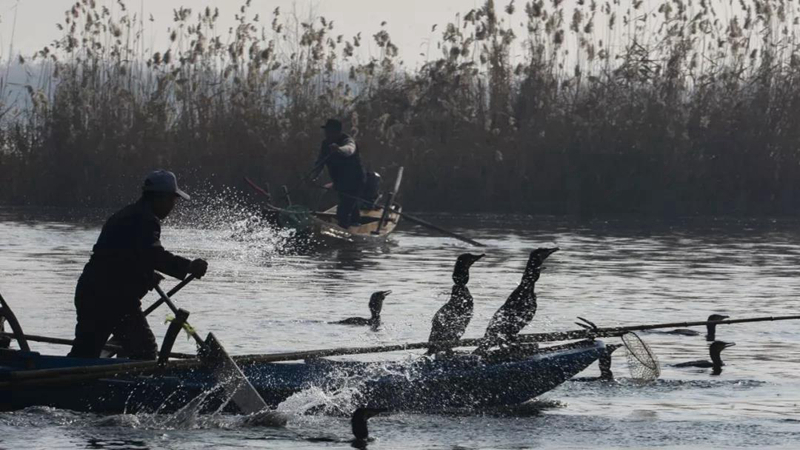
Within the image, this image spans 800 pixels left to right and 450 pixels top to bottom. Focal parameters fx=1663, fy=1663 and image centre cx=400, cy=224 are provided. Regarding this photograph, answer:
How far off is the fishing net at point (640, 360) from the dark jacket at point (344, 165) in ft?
40.4

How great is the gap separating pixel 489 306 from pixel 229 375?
757cm

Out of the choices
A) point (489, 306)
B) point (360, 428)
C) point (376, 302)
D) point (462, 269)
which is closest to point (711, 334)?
point (376, 302)

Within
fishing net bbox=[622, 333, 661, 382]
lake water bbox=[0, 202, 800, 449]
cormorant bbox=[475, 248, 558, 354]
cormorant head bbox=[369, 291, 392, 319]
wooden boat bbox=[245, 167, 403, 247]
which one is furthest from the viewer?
wooden boat bbox=[245, 167, 403, 247]

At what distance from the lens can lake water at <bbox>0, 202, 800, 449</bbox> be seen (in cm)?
1039

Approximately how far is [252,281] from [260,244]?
598cm

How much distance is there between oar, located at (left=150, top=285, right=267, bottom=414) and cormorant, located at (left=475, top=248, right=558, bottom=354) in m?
1.76

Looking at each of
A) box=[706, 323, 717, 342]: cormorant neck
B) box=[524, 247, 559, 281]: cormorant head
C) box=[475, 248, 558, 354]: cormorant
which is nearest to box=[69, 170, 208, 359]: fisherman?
box=[475, 248, 558, 354]: cormorant

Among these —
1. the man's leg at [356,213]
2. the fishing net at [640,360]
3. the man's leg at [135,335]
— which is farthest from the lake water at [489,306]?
the man's leg at [356,213]

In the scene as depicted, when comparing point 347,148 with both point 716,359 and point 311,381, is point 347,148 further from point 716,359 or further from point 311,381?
point 311,381

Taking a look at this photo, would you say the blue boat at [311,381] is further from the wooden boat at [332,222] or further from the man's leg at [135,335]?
the wooden boat at [332,222]

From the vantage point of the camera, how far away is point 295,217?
24.0 meters

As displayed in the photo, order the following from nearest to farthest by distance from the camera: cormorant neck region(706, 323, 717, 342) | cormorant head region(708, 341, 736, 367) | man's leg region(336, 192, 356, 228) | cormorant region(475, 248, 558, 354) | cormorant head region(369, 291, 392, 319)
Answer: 1. cormorant region(475, 248, 558, 354)
2. cormorant head region(708, 341, 736, 367)
3. cormorant neck region(706, 323, 717, 342)
4. cormorant head region(369, 291, 392, 319)
5. man's leg region(336, 192, 356, 228)

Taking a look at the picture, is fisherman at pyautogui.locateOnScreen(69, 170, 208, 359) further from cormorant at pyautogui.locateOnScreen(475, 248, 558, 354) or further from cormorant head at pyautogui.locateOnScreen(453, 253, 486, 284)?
cormorant at pyautogui.locateOnScreen(475, 248, 558, 354)

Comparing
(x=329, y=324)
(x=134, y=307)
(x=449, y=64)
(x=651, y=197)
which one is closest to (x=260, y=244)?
(x=449, y=64)
